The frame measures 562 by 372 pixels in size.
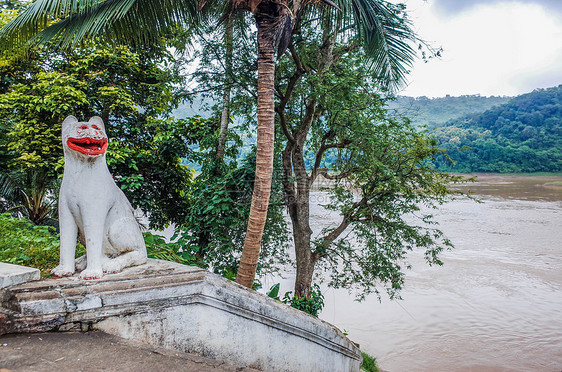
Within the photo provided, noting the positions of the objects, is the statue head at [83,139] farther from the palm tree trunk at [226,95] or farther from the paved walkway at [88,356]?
the palm tree trunk at [226,95]

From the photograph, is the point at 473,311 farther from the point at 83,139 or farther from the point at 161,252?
the point at 83,139

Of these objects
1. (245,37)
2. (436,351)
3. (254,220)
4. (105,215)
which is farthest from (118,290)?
(436,351)

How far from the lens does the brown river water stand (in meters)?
8.95

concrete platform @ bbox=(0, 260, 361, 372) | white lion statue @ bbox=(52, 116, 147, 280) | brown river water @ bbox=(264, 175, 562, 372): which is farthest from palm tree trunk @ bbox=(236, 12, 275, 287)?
brown river water @ bbox=(264, 175, 562, 372)

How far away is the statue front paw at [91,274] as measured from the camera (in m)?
2.53

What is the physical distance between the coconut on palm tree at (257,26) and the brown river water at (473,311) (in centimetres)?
617

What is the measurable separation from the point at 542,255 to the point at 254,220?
17.6 metres

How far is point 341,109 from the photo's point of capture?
20.5ft

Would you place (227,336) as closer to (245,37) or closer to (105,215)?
(105,215)

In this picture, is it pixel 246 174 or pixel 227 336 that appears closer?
pixel 227 336

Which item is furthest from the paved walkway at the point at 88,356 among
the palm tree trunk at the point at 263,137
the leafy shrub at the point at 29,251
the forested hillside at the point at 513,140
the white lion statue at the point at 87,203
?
the forested hillside at the point at 513,140

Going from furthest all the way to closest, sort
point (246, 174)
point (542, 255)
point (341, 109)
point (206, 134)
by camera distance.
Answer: point (542, 255) < point (206, 134) < point (246, 174) < point (341, 109)

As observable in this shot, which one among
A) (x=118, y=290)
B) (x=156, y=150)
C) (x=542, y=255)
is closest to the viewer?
(x=118, y=290)

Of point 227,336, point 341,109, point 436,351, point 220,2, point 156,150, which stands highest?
point 220,2
